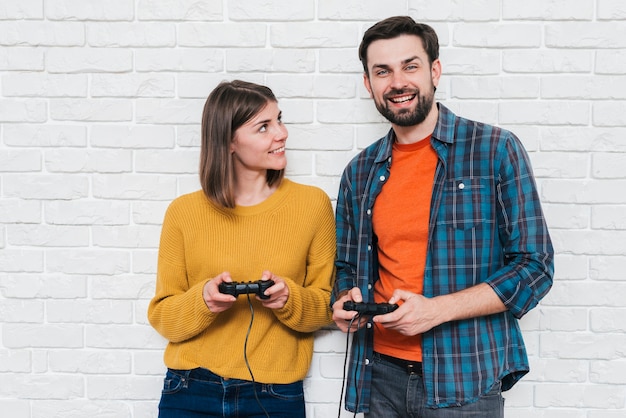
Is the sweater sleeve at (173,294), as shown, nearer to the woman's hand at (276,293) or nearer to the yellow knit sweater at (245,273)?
the yellow knit sweater at (245,273)

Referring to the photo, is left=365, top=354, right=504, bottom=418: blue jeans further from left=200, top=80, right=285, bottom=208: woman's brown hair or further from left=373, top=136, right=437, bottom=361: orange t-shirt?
left=200, top=80, right=285, bottom=208: woman's brown hair

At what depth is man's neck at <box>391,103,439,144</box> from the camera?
164cm

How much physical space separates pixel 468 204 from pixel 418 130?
0.25 meters

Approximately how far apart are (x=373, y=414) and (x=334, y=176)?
0.73 metres

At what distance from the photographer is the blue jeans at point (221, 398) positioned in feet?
5.65

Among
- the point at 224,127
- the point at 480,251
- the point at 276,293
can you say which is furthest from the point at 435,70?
the point at 276,293

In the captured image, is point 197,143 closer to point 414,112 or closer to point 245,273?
point 245,273

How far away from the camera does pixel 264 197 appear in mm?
1844

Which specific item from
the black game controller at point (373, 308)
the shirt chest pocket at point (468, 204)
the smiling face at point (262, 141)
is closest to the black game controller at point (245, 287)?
the black game controller at point (373, 308)

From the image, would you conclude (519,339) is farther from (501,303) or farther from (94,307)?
(94,307)

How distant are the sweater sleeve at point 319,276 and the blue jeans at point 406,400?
210 mm

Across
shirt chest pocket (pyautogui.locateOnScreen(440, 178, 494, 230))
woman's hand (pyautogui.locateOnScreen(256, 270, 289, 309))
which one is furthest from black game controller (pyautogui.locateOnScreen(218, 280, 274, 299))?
shirt chest pocket (pyautogui.locateOnScreen(440, 178, 494, 230))

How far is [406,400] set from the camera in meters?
1.59

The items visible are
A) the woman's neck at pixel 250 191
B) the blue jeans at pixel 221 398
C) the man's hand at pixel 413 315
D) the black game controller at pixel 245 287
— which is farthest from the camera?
the woman's neck at pixel 250 191
